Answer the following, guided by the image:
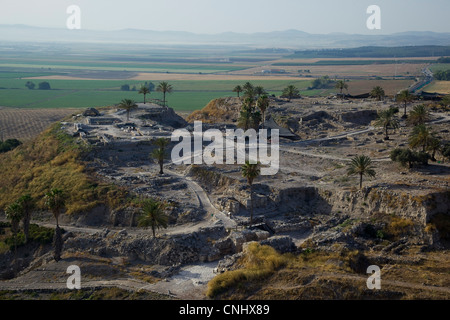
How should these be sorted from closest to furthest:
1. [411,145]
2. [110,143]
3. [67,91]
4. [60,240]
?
[60,240]
[411,145]
[110,143]
[67,91]

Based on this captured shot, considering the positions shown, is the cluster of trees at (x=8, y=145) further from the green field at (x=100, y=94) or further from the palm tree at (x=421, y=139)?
the palm tree at (x=421, y=139)

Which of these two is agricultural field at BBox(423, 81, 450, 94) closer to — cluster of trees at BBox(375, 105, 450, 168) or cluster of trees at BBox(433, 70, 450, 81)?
cluster of trees at BBox(433, 70, 450, 81)

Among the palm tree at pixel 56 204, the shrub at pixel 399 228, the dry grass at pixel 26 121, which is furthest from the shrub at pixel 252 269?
the dry grass at pixel 26 121

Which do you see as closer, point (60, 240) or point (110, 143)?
point (60, 240)

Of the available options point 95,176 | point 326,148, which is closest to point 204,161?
point 95,176

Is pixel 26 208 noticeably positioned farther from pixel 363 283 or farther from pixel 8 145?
pixel 8 145

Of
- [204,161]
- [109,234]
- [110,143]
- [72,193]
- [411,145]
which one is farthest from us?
[110,143]

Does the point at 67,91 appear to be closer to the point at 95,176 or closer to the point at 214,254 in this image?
the point at 95,176

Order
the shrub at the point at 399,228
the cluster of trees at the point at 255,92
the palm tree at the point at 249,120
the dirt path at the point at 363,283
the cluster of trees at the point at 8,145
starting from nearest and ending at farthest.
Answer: the dirt path at the point at 363,283
the shrub at the point at 399,228
the palm tree at the point at 249,120
the cluster of trees at the point at 8,145
the cluster of trees at the point at 255,92
